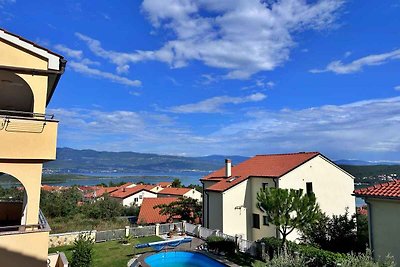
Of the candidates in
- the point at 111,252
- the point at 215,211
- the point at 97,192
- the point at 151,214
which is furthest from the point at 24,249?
the point at 97,192

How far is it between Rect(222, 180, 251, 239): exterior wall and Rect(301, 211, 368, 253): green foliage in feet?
24.6

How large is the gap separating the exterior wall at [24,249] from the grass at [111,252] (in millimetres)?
13229

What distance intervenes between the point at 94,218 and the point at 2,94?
28.4m

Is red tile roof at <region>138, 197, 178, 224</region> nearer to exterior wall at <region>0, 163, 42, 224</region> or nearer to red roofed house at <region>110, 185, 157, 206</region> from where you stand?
red roofed house at <region>110, 185, 157, 206</region>

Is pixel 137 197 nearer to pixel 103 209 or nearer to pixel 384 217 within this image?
pixel 103 209

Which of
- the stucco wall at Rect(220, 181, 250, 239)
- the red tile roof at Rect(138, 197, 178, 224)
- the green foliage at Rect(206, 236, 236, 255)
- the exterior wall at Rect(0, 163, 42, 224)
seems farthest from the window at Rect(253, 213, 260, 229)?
the exterior wall at Rect(0, 163, 42, 224)

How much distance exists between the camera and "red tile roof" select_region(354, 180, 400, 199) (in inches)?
522

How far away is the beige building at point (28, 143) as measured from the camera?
7637 millimetres

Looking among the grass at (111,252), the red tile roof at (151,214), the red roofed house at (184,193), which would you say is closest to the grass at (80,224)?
the red tile roof at (151,214)

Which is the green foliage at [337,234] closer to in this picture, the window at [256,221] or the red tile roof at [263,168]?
the red tile roof at [263,168]

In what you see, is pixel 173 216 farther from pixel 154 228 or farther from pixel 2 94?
pixel 2 94

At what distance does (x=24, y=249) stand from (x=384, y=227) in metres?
13.9

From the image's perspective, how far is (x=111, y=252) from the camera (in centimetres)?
2330

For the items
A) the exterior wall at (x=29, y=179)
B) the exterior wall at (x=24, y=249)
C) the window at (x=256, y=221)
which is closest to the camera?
the exterior wall at (x=24, y=249)
